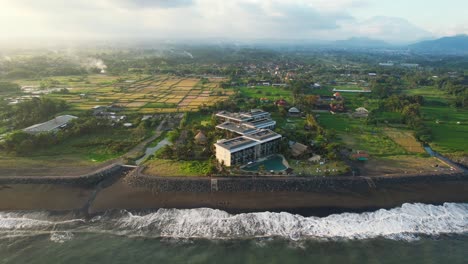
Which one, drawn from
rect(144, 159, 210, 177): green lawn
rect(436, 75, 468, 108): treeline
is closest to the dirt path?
rect(144, 159, 210, 177): green lawn

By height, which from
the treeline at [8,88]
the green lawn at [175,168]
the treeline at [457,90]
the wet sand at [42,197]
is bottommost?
the wet sand at [42,197]

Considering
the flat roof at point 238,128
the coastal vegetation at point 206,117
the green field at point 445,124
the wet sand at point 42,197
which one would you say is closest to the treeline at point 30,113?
the coastal vegetation at point 206,117

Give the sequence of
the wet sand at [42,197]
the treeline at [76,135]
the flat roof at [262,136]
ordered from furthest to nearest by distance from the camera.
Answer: the treeline at [76,135] → the flat roof at [262,136] → the wet sand at [42,197]

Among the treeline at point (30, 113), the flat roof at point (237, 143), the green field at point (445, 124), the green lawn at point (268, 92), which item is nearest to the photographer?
the flat roof at point (237, 143)

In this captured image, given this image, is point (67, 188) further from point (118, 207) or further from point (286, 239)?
point (286, 239)

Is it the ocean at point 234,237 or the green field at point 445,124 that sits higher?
the green field at point 445,124

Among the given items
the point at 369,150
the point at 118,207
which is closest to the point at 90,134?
the point at 118,207

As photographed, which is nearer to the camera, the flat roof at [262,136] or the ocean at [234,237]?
the ocean at [234,237]

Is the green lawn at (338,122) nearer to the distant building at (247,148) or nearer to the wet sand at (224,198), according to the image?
the distant building at (247,148)
